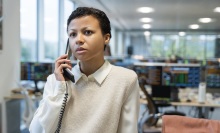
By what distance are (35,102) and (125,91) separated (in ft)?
9.41

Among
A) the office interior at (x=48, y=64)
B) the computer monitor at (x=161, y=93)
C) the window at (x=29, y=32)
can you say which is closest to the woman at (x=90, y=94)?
the office interior at (x=48, y=64)

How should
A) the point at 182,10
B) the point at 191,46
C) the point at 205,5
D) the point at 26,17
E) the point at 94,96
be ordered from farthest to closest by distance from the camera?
the point at 191,46 < the point at 182,10 < the point at 205,5 < the point at 26,17 < the point at 94,96

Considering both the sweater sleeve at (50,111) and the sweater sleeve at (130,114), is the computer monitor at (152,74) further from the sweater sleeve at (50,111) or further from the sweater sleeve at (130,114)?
the sweater sleeve at (50,111)

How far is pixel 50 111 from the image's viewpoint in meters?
0.89

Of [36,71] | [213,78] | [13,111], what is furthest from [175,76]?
[13,111]

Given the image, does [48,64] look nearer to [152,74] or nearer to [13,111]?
[13,111]

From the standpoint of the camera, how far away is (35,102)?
3574mm

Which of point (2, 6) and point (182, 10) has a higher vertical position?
point (182, 10)

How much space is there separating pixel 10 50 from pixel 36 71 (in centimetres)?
55

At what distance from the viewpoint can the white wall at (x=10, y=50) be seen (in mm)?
3078

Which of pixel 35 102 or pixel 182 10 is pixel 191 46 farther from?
pixel 35 102

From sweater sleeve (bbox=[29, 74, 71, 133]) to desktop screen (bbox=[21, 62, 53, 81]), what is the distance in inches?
111

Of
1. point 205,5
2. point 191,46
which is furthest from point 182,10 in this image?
point 191,46

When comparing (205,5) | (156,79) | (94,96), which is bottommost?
(156,79)
